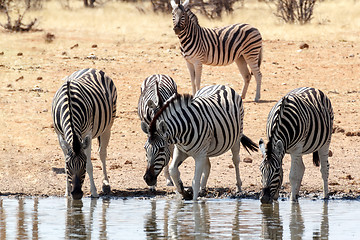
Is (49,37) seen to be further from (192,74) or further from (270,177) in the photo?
(270,177)

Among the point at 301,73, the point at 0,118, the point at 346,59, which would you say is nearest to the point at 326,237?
the point at 0,118

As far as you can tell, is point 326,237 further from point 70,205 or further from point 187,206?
point 70,205

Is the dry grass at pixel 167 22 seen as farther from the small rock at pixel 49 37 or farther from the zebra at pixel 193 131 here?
the zebra at pixel 193 131

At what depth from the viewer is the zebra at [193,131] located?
8328 mm

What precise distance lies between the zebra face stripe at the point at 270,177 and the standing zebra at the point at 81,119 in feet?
6.47

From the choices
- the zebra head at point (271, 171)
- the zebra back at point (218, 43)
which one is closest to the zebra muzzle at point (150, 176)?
the zebra head at point (271, 171)

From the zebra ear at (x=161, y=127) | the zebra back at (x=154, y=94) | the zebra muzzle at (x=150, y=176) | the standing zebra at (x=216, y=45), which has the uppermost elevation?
the standing zebra at (x=216, y=45)

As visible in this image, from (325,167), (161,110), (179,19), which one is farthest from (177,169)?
(179,19)

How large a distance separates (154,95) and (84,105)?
1.16 metres

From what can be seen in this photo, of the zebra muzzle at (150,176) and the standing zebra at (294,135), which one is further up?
the standing zebra at (294,135)

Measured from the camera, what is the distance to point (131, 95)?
15.5 metres

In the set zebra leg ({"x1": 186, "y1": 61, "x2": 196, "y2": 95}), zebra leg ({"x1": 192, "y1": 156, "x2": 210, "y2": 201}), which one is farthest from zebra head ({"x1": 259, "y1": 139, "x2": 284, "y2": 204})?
zebra leg ({"x1": 186, "y1": 61, "x2": 196, "y2": 95})

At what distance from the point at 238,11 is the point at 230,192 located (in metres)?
22.0

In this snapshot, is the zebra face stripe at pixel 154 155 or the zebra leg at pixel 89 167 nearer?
the zebra face stripe at pixel 154 155
